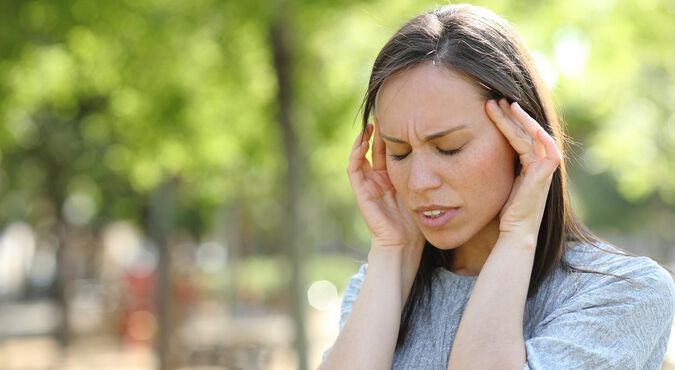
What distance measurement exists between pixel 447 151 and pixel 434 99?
10 centimetres

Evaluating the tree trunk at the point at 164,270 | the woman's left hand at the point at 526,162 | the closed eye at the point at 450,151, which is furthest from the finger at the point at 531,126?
the tree trunk at the point at 164,270

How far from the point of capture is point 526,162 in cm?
235

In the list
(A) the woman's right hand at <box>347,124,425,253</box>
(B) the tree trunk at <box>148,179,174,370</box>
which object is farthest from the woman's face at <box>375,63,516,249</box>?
(B) the tree trunk at <box>148,179,174,370</box>

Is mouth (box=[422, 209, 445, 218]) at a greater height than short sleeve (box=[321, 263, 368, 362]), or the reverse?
mouth (box=[422, 209, 445, 218])

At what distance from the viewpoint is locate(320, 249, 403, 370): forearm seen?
2449 mm

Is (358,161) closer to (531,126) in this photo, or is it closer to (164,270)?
(531,126)

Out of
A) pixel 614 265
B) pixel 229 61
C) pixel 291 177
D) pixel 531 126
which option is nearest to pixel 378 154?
pixel 531 126

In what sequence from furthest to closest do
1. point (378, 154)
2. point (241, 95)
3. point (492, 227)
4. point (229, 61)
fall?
point (241, 95)
point (229, 61)
point (378, 154)
point (492, 227)

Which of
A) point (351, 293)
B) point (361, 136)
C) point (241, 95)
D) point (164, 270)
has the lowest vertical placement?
point (351, 293)

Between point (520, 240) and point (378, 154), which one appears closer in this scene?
point (520, 240)

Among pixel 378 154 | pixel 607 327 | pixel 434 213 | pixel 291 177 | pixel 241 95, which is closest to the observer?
pixel 607 327

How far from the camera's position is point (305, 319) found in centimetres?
967

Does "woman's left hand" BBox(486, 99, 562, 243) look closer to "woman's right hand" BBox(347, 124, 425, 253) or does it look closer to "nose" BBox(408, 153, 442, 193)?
→ "nose" BBox(408, 153, 442, 193)

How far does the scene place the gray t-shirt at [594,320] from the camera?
226 cm
